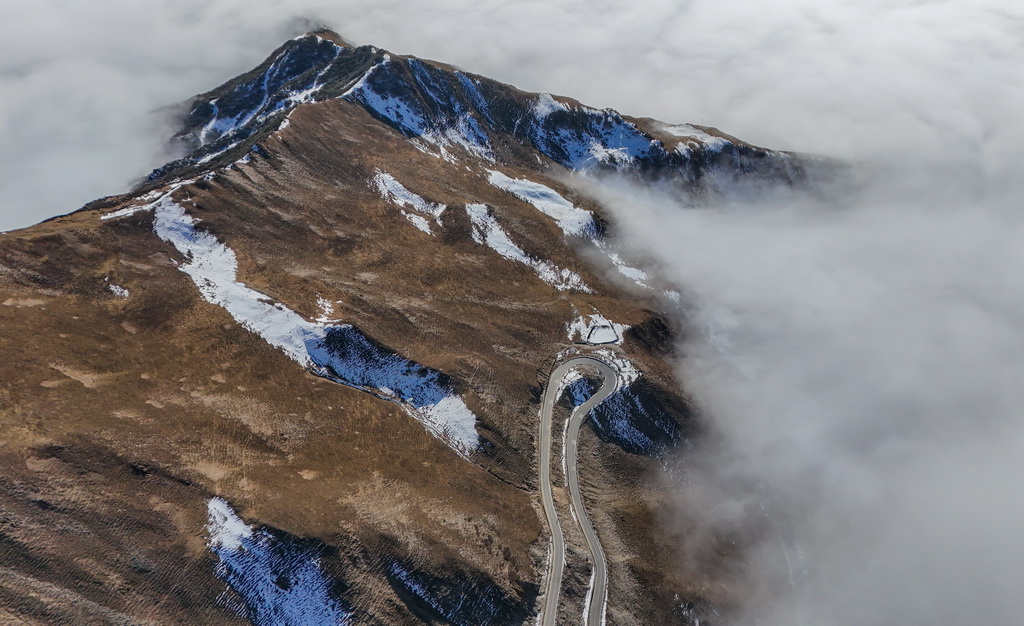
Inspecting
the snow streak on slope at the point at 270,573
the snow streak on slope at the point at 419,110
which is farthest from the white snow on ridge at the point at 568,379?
the snow streak on slope at the point at 419,110

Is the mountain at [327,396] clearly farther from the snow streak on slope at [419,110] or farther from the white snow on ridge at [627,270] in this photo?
the snow streak on slope at [419,110]

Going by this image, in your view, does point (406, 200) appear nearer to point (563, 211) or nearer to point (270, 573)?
point (563, 211)

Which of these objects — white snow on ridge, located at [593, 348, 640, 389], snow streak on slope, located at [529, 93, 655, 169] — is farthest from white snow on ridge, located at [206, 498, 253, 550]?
snow streak on slope, located at [529, 93, 655, 169]

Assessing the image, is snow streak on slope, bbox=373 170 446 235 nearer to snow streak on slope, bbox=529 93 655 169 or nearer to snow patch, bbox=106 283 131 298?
snow patch, bbox=106 283 131 298

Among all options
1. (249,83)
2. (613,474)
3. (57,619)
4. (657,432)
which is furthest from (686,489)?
(249,83)

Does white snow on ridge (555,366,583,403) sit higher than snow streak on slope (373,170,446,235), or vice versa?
snow streak on slope (373,170,446,235)

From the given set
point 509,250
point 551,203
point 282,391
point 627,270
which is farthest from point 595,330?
point 282,391

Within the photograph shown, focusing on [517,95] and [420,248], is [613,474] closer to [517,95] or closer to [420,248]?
[420,248]
